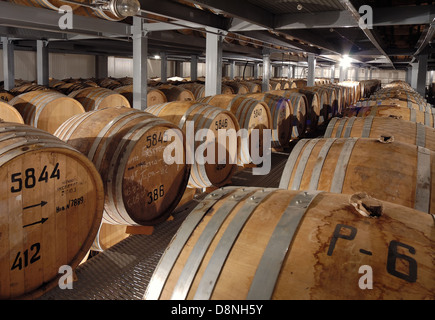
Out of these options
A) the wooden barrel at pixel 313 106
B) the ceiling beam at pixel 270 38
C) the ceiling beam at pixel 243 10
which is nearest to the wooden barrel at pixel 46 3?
the ceiling beam at pixel 243 10

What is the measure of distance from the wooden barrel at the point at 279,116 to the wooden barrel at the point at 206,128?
6.94 ft

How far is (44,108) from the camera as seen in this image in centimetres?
571

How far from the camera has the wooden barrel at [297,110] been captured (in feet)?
26.7

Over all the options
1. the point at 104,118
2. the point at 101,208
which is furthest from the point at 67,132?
the point at 101,208

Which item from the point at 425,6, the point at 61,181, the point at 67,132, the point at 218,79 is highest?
the point at 425,6

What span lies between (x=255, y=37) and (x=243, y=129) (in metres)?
3.57

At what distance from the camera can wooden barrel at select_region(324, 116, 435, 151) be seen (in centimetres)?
333

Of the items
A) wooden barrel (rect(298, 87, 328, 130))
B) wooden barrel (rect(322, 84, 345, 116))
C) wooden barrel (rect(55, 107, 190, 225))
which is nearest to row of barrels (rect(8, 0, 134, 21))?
wooden barrel (rect(55, 107, 190, 225))

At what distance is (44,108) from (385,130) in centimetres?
505

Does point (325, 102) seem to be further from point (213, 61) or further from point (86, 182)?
point (86, 182)

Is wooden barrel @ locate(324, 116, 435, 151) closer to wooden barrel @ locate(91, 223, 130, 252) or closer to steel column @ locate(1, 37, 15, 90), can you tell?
wooden barrel @ locate(91, 223, 130, 252)

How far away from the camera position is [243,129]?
5742mm

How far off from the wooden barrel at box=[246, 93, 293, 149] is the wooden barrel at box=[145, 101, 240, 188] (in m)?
2.12
